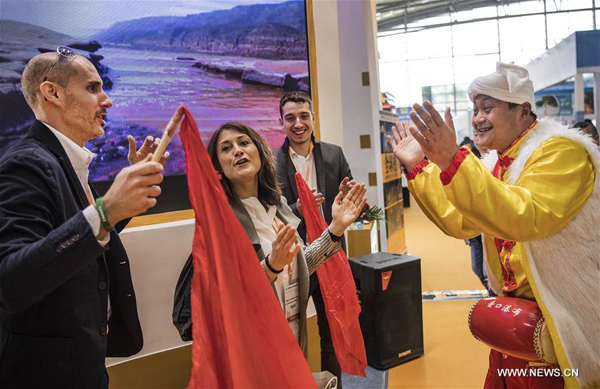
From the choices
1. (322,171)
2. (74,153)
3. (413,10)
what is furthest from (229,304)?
(413,10)

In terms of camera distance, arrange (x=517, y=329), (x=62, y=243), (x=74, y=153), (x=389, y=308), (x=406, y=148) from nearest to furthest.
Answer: (x=62, y=243), (x=74, y=153), (x=517, y=329), (x=406, y=148), (x=389, y=308)

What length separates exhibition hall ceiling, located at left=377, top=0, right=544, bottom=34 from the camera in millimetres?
22344

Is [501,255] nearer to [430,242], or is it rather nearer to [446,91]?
[430,242]

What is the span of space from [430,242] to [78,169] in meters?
8.46

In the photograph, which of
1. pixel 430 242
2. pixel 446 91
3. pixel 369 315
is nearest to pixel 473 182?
pixel 369 315

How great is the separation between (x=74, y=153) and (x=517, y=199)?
4.87ft

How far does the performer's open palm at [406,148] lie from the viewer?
6.68 ft

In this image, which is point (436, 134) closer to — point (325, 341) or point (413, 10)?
point (325, 341)

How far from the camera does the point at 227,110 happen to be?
12.0 ft

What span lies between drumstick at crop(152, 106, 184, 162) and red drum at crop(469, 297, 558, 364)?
1460 mm

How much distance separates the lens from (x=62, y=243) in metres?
1.12

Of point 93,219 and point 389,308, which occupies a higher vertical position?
point 93,219
